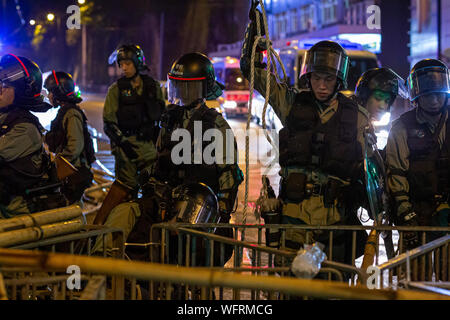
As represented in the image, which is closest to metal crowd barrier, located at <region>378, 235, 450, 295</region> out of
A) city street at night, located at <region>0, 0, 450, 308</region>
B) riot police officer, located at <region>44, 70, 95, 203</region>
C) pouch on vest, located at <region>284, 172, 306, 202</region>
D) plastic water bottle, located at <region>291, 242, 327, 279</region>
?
city street at night, located at <region>0, 0, 450, 308</region>

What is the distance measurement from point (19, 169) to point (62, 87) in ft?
8.34

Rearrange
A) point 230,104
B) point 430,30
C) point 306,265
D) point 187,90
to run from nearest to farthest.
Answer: point 306,265, point 187,90, point 430,30, point 230,104

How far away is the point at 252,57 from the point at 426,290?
2.19 m

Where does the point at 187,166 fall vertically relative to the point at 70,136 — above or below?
below

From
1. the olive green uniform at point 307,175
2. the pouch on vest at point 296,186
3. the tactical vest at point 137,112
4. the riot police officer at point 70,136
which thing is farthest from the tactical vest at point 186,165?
the tactical vest at point 137,112

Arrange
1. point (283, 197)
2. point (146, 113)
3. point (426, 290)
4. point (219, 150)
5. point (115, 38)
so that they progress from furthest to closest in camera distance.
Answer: point (115, 38) → point (146, 113) → point (219, 150) → point (283, 197) → point (426, 290)

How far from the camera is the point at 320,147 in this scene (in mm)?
4711

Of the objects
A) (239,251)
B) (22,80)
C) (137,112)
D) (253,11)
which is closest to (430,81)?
(253,11)

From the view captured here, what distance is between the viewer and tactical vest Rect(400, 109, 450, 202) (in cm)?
520

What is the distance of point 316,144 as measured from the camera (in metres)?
4.71

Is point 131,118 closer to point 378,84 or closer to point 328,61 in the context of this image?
point 378,84

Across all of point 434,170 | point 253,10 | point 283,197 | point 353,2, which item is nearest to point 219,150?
point 283,197

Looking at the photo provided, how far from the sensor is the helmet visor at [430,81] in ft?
17.4
